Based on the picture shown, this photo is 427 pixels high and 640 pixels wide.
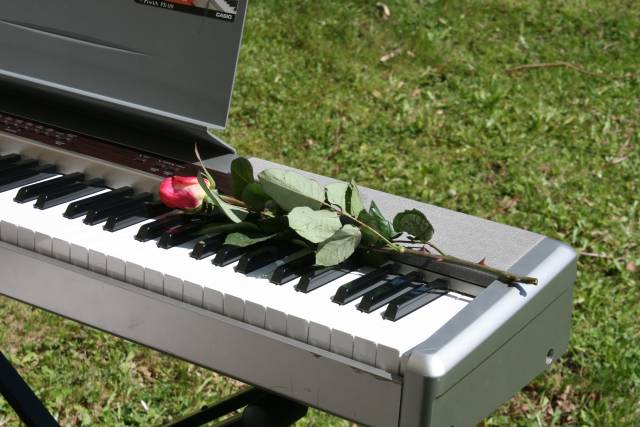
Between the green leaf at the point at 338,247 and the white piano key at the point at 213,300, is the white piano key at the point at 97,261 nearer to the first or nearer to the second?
the white piano key at the point at 213,300

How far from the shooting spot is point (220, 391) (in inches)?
143

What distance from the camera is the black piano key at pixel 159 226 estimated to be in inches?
77.7

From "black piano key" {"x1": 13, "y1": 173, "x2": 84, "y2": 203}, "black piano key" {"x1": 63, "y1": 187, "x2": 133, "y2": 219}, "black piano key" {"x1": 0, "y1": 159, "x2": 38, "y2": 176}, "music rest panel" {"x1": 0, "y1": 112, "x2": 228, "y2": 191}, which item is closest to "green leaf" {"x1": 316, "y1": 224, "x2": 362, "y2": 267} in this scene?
"music rest panel" {"x1": 0, "y1": 112, "x2": 228, "y2": 191}

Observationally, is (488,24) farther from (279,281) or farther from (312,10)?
(279,281)

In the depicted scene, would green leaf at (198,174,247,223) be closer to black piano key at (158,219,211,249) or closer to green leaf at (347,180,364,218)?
black piano key at (158,219,211,249)

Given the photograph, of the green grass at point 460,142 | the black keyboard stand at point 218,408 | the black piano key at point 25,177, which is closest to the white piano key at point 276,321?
the black keyboard stand at point 218,408

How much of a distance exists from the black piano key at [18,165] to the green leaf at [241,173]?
1.82 feet

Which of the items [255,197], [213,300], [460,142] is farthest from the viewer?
[460,142]

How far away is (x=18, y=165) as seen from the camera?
91.5 inches

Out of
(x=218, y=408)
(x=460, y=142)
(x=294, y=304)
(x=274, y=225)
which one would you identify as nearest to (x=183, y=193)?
(x=274, y=225)

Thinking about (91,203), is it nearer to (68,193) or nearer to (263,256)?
(68,193)

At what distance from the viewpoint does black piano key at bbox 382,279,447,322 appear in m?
1.71

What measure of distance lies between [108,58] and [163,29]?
0.61 ft

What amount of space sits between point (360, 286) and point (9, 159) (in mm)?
967
